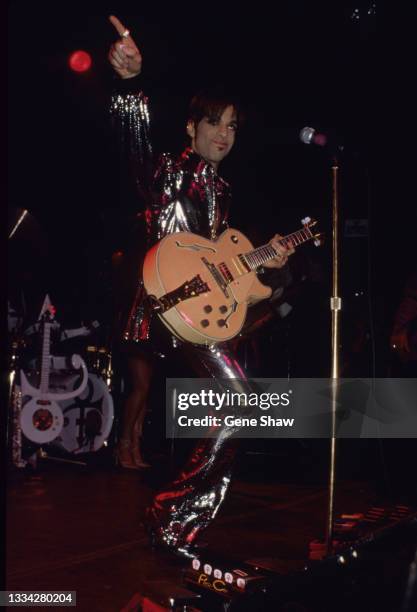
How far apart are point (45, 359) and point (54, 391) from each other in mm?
471

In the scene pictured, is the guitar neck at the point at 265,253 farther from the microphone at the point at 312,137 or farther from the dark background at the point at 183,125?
the dark background at the point at 183,125

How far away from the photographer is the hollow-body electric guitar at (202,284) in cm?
270

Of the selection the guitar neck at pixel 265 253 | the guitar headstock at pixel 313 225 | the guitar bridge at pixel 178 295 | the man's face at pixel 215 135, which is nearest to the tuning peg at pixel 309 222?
the guitar headstock at pixel 313 225

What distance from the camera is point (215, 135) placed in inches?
119

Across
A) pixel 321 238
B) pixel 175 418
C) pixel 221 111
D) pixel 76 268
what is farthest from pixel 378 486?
pixel 76 268

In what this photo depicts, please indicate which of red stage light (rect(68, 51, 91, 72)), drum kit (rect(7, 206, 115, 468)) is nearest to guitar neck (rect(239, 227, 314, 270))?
drum kit (rect(7, 206, 115, 468))

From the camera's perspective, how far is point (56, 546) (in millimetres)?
3123

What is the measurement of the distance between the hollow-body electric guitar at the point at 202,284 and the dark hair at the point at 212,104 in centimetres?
57

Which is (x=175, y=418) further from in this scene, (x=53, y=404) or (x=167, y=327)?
(x=167, y=327)

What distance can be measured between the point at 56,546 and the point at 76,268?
5.06 meters

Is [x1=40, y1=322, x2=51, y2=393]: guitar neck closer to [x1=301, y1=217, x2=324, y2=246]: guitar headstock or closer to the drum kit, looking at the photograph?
A: the drum kit

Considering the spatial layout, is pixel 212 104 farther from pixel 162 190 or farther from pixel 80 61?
pixel 80 61

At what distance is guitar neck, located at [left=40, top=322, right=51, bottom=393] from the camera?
18.3 feet

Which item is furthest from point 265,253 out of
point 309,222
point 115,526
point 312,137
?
point 115,526
